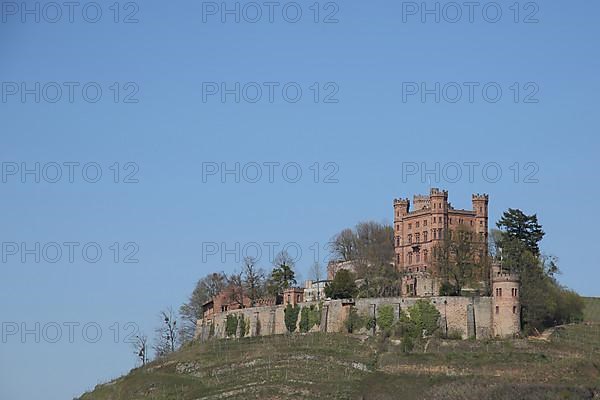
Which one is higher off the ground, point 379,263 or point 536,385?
point 379,263

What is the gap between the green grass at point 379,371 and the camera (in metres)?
86.9

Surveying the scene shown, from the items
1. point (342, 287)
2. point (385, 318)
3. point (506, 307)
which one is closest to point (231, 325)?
point (342, 287)

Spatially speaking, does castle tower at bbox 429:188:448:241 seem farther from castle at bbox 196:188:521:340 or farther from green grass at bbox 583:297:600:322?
green grass at bbox 583:297:600:322

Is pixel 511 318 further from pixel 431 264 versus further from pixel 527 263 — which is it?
pixel 431 264

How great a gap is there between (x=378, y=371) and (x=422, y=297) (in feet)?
31.6

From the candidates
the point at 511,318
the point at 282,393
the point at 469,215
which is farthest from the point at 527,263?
the point at 282,393

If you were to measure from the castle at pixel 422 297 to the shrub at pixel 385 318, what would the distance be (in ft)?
1.31

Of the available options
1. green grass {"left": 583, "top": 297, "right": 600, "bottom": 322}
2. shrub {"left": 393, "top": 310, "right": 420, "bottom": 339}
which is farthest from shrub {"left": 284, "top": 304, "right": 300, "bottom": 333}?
green grass {"left": 583, "top": 297, "right": 600, "bottom": 322}

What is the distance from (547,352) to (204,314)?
134 feet

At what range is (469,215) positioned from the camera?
4756 inches

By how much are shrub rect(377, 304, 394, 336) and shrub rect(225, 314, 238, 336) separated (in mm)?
14261

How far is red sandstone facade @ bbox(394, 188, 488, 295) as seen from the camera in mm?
118750

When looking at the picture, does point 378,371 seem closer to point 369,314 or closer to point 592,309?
point 369,314

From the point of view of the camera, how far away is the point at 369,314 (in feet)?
332
